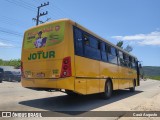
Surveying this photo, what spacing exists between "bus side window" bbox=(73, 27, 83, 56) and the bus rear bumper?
1240 millimetres

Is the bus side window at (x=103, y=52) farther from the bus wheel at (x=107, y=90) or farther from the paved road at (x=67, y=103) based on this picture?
the paved road at (x=67, y=103)

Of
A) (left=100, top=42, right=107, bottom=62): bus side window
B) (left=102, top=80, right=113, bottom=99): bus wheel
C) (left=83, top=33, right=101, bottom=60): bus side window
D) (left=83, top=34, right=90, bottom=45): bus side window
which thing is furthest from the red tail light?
(left=102, top=80, right=113, bottom=99): bus wheel

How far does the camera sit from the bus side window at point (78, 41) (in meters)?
9.71

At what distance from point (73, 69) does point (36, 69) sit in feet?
5.51

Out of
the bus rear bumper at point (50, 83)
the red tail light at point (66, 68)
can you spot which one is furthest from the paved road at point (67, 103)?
the red tail light at point (66, 68)

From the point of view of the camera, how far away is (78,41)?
9961 mm

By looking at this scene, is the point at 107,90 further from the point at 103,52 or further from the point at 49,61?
the point at 49,61

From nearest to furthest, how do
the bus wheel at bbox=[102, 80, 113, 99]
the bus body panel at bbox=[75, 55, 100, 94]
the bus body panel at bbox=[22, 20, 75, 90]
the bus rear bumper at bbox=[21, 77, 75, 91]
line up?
the bus rear bumper at bbox=[21, 77, 75, 91] < the bus body panel at bbox=[22, 20, 75, 90] < the bus body panel at bbox=[75, 55, 100, 94] < the bus wheel at bbox=[102, 80, 113, 99]

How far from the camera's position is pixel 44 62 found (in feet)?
32.0

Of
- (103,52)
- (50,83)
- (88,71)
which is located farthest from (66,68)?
(103,52)

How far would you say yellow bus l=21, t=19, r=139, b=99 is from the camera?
9.16 meters

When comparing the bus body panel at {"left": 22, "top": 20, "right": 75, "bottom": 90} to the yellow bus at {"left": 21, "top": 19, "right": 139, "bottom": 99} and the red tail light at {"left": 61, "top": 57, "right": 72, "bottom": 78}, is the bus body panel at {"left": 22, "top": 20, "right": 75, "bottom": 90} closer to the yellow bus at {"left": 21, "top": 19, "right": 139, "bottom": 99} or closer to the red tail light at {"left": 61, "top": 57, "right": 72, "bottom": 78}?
the yellow bus at {"left": 21, "top": 19, "right": 139, "bottom": 99}

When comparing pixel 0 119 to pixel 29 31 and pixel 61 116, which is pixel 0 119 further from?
pixel 29 31

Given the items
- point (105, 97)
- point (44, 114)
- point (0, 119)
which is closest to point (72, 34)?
point (44, 114)
